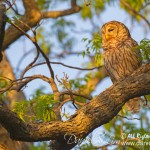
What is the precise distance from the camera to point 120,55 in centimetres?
584

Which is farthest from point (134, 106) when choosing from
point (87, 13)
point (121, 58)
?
point (87, 13)

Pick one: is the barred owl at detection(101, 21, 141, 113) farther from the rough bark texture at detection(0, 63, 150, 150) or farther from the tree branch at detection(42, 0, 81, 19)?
the tree branch at detection(42, 0, 81, 19)

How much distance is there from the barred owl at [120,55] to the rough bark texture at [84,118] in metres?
1.15

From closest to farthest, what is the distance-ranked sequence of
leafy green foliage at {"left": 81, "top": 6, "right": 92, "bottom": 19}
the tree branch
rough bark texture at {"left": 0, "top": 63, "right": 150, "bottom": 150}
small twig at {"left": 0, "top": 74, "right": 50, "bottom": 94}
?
rough bark texture at {"left": 0, "top": 63, "right": 150, "bottom": 150} → small twig at {"left": 0, "top": 74, "right": 50, "bottom": 94} → the tree branch → leafy green foliage at {"left": 81, "top": 6, "right": 92, "bottom": 19}

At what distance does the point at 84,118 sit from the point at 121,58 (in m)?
1.72

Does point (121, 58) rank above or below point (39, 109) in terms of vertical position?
above

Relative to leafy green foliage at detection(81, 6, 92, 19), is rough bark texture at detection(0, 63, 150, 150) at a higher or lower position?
lower

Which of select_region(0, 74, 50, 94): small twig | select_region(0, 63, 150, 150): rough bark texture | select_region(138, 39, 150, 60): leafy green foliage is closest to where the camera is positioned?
select_region(0, 63, 150, 150): rough bark texture

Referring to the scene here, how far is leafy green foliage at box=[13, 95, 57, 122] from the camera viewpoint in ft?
15.6

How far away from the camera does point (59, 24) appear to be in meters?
10.4

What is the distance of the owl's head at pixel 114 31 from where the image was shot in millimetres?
6113

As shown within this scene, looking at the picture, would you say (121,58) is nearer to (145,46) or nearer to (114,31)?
(114,31)

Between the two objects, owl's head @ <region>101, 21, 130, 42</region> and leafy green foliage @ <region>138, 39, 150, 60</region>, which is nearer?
leafy green foliage @ <region>138, 39, 150, 60</region>

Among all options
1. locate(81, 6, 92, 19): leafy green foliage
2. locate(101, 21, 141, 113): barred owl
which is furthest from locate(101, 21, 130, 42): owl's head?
locate(81, 6, 92, 19): leafy green foliage
